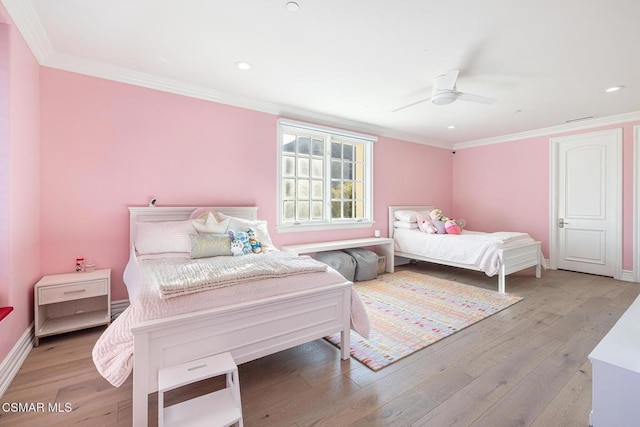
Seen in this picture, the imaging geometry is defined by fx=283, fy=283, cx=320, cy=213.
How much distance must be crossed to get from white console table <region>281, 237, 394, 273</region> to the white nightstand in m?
1.94

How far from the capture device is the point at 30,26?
2.06 meters

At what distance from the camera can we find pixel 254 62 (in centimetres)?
264

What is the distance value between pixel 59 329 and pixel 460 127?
18.6 feet

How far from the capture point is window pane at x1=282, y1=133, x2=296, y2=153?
13.3 ft

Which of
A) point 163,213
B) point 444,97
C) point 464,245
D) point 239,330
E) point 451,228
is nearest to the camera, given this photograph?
point 239,330

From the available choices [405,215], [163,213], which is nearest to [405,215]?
[405,215]

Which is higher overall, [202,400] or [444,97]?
[444,97]

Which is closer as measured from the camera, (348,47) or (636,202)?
(348,47)

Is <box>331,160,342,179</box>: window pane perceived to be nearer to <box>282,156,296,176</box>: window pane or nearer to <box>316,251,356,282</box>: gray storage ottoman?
<box>282,156,296,176</box>: window pane

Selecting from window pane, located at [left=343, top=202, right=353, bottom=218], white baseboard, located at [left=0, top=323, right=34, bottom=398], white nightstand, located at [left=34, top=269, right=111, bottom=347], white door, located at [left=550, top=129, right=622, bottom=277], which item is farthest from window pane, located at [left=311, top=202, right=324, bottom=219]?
white door, located at [left=550, top=129, right=622, bottom=277]

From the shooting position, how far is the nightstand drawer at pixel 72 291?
87.7 inches

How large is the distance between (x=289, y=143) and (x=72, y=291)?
2.90 metres

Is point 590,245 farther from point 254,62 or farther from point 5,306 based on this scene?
point 5,306

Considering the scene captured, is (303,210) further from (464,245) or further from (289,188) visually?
(464,245)
